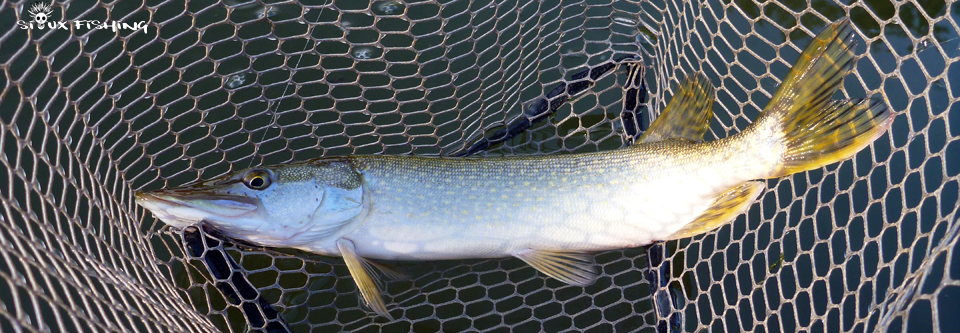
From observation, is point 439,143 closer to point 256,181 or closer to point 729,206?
point 256,181

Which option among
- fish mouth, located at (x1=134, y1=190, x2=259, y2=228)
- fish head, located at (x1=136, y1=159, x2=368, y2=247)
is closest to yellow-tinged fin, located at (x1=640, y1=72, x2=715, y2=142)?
fish head, located at (x1=136, y1=159, x2=368, y2=247)

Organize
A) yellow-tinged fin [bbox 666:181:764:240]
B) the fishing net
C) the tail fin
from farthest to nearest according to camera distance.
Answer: the fishing net < yellow-tinged fin [bbox 666:181:764:240] < the tail fin

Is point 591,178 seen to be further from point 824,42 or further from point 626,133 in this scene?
point 824,42

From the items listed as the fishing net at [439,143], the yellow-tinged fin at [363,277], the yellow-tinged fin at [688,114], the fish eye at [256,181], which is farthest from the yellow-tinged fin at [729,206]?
the fish eye at [256,181]

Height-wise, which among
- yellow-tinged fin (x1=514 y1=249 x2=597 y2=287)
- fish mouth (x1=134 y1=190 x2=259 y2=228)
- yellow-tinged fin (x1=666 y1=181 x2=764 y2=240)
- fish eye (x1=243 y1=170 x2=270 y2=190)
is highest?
fish eye (x1=243 y1=170 x2=270 y2=190)

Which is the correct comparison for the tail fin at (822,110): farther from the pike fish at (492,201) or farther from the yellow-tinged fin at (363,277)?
the yellow-tinged fin at (363,277)

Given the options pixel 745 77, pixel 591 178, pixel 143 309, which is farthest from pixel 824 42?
pixel 143 309

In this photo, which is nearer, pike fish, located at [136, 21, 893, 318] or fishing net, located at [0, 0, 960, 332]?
pike fish, located at [136, 21, 893, 318]

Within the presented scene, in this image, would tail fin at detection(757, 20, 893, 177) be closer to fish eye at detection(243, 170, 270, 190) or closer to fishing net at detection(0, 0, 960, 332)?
fishing net at detection(0, 0, 960, 332)
